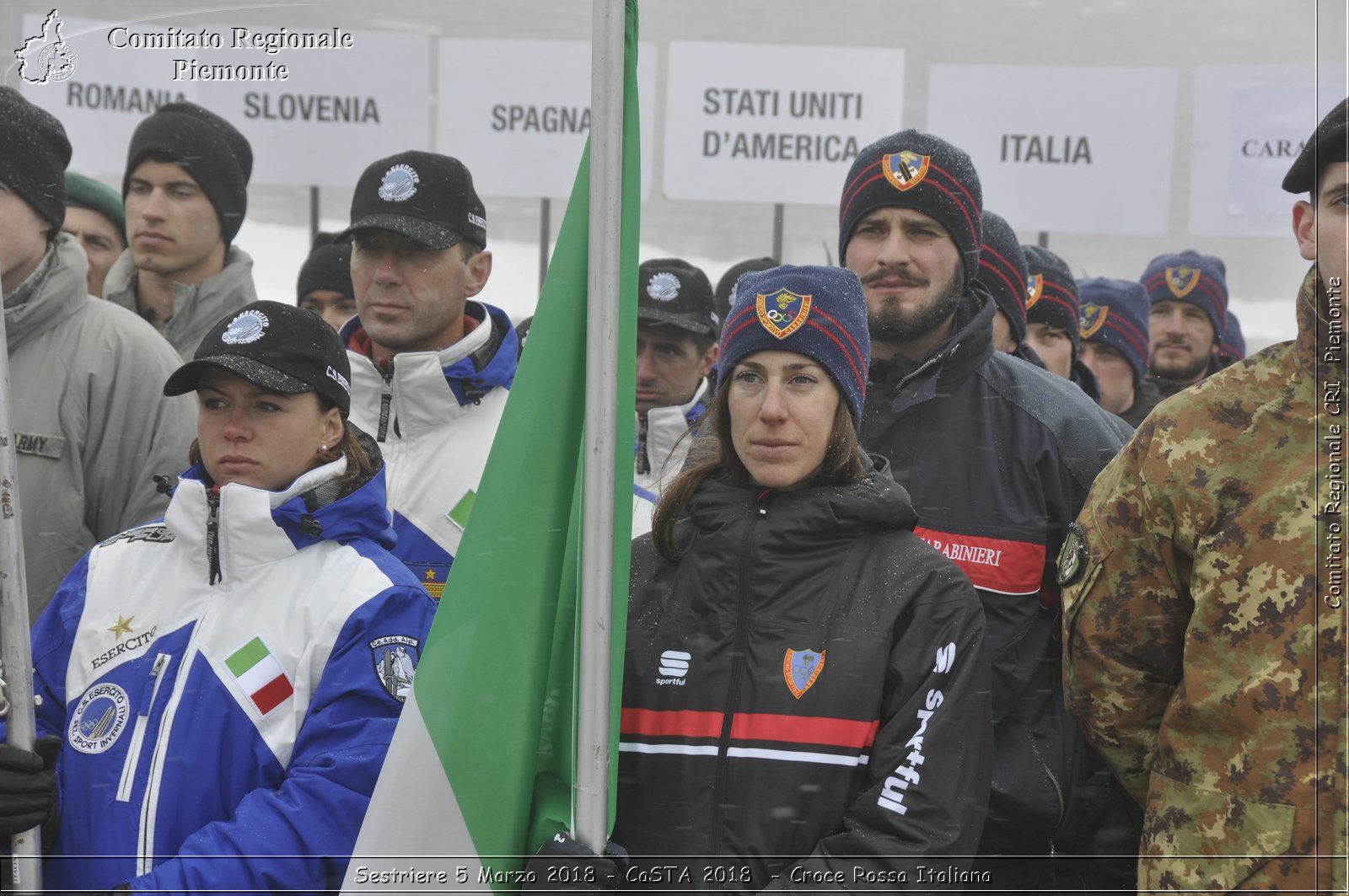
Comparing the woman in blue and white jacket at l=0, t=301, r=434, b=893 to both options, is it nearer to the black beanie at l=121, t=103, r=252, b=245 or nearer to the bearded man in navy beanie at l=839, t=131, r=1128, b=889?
the bearded man in navy beanie at l=839, t=131, r=1128, b=889

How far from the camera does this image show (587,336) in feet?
7.32

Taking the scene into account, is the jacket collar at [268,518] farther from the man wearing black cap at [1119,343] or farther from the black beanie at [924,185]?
the man wearing black cap at [1119,343]

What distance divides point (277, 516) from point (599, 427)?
30.6 inches

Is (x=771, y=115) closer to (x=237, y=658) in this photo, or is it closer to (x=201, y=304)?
(x=201, y=304)

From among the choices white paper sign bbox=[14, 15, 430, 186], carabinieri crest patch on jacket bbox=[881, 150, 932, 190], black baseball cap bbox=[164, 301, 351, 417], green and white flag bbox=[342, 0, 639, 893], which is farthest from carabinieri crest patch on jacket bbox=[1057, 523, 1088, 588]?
white paper sign bbox=[14, 15, 430, 186]

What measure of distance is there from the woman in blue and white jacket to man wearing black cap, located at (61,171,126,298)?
223cm

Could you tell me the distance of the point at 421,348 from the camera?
11.4 feet

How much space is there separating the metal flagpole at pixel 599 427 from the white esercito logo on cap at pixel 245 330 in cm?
89

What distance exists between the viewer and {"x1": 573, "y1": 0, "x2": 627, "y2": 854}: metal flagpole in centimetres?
215

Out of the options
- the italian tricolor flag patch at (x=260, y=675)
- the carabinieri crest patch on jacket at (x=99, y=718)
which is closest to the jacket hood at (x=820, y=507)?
the italian tricolor flag patch at (x=260, y=675)

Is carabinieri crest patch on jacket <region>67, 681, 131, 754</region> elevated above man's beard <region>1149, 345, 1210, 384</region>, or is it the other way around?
man's beard <region>1149, 345, 1210, 384</region>

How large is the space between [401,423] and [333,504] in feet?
2.83

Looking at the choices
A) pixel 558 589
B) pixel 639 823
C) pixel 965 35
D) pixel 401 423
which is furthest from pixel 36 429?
pixel 965 35

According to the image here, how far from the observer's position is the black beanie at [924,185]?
122 inches
